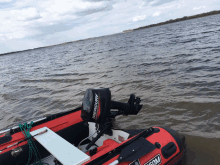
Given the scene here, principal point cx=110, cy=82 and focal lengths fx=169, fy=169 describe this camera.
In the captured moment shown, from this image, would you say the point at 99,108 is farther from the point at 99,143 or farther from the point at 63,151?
the point at 99,143

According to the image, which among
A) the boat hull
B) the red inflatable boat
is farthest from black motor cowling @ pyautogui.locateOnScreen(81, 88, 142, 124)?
the boat hull

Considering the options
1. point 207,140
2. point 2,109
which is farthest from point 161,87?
point 2,109

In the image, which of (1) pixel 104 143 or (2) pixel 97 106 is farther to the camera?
(1) pixel 104 143

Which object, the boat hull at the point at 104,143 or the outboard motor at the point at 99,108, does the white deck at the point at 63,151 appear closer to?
the boat hull at the point at 104,143

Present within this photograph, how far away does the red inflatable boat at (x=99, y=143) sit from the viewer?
1.95 metres

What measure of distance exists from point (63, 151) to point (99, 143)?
1136mm

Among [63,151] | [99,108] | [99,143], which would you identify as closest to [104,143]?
[99,143]

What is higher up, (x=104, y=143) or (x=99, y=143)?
(x=104, y=143)

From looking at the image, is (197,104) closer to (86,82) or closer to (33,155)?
(33,155)

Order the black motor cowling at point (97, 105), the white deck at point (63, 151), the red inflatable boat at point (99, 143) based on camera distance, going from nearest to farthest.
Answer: the white deck at point (63, 151) → the red inflatable boat at point (99, 143) → the black motor cowling at point (97, 105)

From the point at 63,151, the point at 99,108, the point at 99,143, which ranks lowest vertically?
the point at 99,143

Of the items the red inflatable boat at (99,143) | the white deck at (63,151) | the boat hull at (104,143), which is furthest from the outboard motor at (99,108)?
the white deck at (63,151)

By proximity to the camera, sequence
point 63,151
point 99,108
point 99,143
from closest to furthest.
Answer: point 63,151 → point 99,108 → point 99,143

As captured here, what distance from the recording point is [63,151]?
1.91 m
